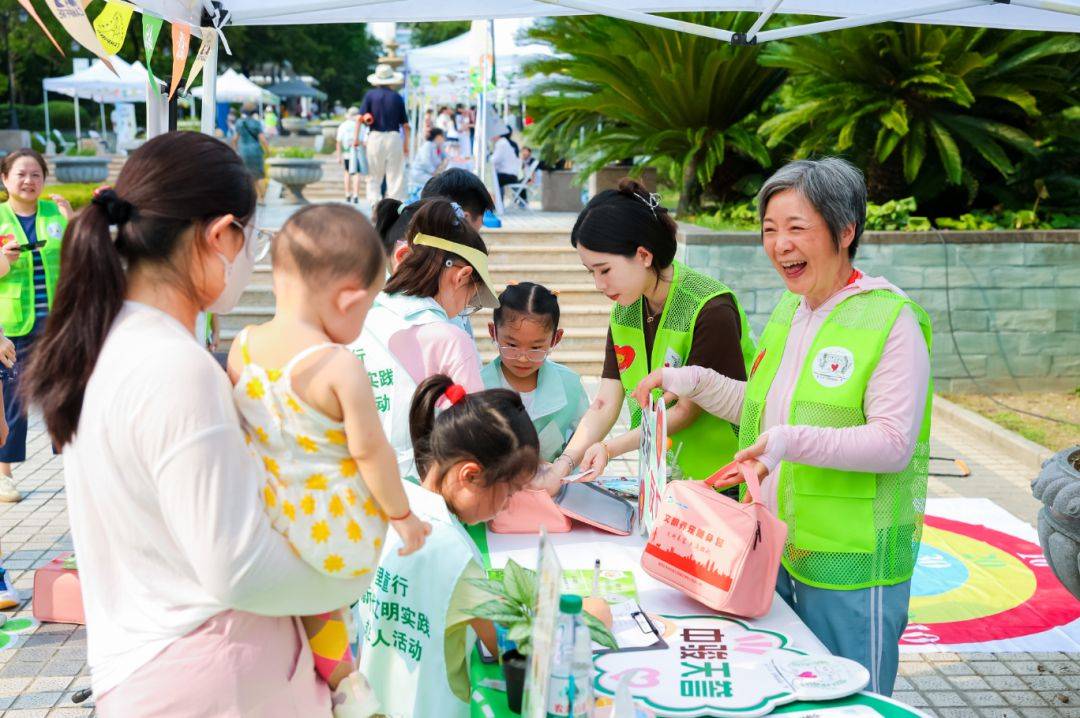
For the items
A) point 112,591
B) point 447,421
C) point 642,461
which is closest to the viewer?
point 112,591

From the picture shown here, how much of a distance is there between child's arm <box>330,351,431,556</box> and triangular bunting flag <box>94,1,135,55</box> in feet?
8.37

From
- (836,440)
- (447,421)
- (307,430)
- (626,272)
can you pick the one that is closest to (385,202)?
(626,272)

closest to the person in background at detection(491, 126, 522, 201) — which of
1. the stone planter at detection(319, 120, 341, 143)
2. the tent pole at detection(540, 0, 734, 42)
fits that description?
the tent pole at detection(540, 0, 734, 42)

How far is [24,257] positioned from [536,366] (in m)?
3.71

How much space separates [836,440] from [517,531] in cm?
106

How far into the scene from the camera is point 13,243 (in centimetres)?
575

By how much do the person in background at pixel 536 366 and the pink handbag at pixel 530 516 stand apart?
0.49m

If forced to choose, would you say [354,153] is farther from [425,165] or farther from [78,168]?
[78,168]

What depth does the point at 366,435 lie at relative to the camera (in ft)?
5.10

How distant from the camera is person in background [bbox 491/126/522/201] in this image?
52.5 feet

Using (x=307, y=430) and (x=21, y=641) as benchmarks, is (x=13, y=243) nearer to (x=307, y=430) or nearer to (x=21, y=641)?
(x=21, y=641)

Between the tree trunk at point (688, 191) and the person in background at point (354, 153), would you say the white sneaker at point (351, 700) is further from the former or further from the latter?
the person in background at point (354, 153)

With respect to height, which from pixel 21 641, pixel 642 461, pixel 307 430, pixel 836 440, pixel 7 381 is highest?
pixel 307 430

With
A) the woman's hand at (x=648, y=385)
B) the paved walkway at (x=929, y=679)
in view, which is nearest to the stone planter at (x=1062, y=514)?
the paved walkway at (x=929, y=679)
